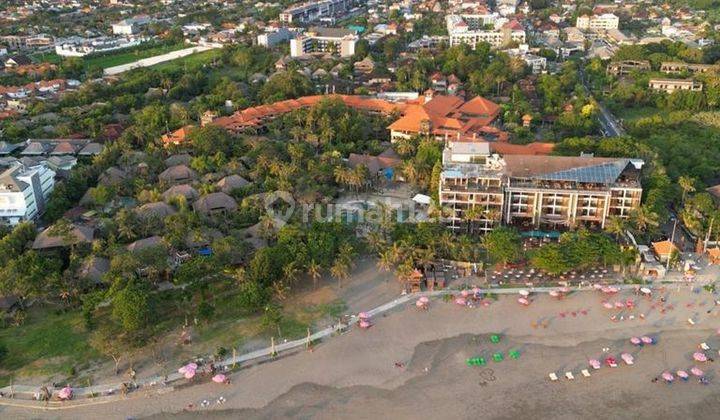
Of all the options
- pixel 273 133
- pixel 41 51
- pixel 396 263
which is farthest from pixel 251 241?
pixel 41 51

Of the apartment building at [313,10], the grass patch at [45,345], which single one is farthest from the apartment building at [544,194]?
the apartment building at [313,10]

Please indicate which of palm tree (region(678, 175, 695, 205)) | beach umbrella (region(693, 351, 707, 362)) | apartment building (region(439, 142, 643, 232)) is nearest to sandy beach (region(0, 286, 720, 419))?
beach umbrella (region(693, 351, 707, 362))

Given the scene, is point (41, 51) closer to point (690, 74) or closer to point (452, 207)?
point (452, 207)

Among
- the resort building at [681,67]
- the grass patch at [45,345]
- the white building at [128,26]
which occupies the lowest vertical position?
the grass patch at [45,345]

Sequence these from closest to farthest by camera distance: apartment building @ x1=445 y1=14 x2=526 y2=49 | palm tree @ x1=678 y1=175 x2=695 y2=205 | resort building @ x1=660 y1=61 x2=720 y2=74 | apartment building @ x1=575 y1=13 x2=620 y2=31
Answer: palm tree @ x1=678 y1=175 x2=695 y2=205, resort building @ x1=660 y1=61 x2=720 y2=74, apartment building @ x1=445 y1=14 x2=526 y2=49, apartment building @ x1=575 y1=13 x2=620 y2=31

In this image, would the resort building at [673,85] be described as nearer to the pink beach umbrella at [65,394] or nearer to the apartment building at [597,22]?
the apartment building at [597,22]

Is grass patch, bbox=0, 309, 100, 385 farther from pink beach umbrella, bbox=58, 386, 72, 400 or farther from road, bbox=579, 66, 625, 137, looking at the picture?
road, bbox=579, 66, 625, 137

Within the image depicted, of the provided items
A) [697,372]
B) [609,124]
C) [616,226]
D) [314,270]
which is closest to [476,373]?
[697,372]
